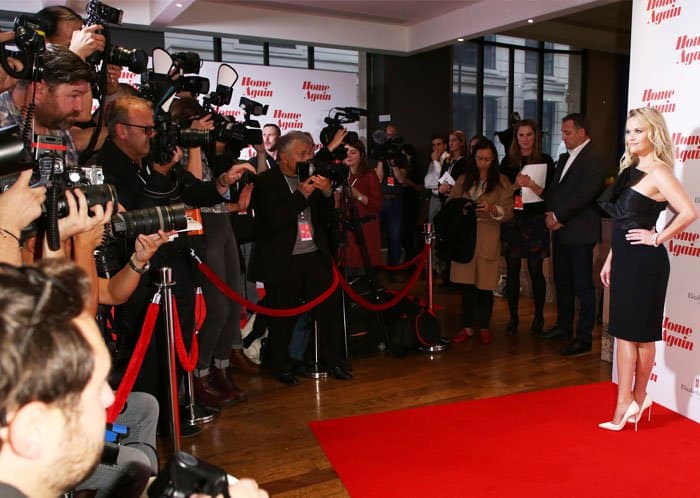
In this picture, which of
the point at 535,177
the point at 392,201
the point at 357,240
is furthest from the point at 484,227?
the point at 392,201

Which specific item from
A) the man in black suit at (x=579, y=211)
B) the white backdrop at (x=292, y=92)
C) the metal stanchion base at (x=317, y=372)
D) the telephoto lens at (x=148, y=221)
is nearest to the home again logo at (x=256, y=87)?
the white backdrop at (x=292, y=92)

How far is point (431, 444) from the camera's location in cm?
307

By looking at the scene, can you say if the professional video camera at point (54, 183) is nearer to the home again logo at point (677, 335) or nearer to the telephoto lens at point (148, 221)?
the telephoto lens at point (148, 221)

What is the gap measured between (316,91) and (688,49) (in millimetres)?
5340

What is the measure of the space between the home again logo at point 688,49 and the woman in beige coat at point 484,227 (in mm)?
1575

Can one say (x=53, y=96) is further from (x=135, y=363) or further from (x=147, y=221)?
(x=135, y=363)

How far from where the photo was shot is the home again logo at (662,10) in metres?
3.36

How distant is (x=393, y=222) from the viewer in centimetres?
750

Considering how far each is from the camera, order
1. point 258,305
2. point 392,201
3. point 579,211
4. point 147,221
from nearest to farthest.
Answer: point 147,221
point 258,305
point 579,211
point 392,201

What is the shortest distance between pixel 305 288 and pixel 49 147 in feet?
7.50

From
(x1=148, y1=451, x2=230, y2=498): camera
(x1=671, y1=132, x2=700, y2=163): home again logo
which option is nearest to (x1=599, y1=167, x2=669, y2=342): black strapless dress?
(x1=671, y1=132, x2=700, y2=163): home again logo

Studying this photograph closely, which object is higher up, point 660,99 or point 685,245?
point 660,99

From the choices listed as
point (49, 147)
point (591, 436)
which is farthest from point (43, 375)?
point (591, 436)

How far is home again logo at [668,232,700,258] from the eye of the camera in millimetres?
3321
